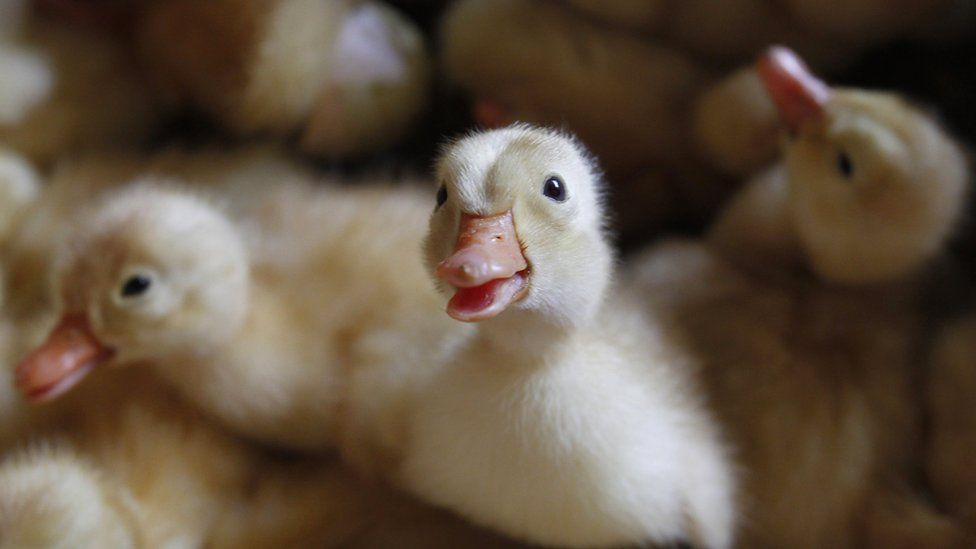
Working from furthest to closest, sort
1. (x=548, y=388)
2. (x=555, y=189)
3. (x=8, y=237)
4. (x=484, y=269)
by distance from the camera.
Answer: (x=8, y=237)
(x=548, y=388)
(x=555, y=189)
(x=484, y=269)

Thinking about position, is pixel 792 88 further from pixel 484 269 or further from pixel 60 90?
pixel 60 90

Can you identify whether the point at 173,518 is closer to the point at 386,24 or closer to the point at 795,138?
the point at 386,24

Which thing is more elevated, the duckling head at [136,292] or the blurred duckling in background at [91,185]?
the blurred duckling in background at [91,185]

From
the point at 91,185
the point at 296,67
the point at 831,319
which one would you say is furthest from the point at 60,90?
the point at 831,319

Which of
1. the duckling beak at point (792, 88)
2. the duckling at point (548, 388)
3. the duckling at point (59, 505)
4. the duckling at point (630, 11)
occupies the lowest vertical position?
the duckling at point (59, 505)

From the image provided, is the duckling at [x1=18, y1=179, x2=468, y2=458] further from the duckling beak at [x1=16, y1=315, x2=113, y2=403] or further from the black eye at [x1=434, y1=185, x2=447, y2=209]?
the black eye at [x1=434, y1=185, x2=447, y2=209]

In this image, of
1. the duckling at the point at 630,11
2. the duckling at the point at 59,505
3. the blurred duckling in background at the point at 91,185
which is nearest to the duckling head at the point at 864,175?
the duckling at the point at 630,11

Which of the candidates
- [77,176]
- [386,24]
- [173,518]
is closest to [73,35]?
[77,176]

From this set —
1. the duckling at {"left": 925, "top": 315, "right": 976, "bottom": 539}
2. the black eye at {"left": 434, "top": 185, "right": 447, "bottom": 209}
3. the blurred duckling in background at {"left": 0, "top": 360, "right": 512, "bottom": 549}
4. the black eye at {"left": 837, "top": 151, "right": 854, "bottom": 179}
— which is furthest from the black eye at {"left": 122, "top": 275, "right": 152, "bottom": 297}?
the duckling at {"left": 925, "top": 315, "right": 976, "bottom": 539}

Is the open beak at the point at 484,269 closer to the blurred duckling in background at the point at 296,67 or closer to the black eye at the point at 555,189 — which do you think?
the black eye at the point at 555,189
